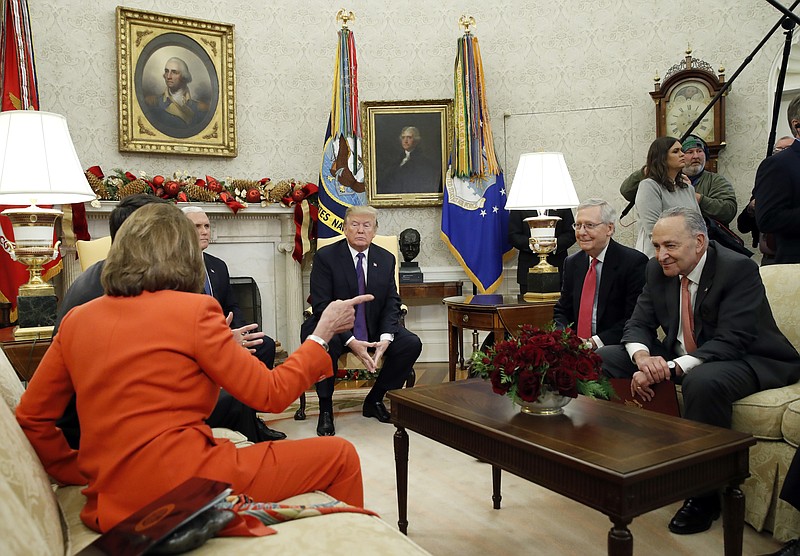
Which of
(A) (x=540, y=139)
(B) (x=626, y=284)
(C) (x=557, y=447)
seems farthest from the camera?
(A) (x=540, y=139)

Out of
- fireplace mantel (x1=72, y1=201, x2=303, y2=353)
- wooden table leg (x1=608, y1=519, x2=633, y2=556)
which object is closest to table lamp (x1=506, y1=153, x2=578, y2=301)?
fireplace mantel (x1=72, y1=201, x2=303, y2=353)

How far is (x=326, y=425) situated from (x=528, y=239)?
110 inches

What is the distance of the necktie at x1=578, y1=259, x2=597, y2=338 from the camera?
3.70m

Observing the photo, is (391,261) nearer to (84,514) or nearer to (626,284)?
(626,284)

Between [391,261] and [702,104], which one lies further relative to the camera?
[702,104]

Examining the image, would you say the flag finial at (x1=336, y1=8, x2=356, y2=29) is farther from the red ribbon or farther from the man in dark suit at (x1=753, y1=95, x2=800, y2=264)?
the man in dark suit at (x1=753, y1=95, x2=800, y2=264)

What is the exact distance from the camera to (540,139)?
20.9 ft

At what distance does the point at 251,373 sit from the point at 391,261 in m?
2.98

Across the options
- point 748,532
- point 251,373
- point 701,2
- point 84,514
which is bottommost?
point 748,532

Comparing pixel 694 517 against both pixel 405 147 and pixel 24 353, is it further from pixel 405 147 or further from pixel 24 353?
pixel 405 147

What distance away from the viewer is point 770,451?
2.52 m

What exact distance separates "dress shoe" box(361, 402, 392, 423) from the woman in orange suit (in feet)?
8.62

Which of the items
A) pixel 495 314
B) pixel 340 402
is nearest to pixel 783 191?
pixel 495 314

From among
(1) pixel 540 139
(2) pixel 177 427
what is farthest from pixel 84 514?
(1) pixel 540 139
